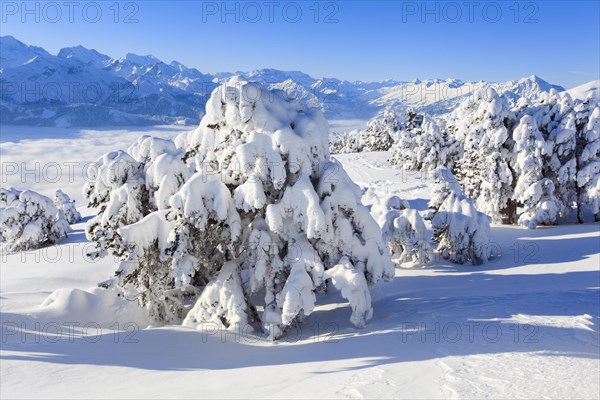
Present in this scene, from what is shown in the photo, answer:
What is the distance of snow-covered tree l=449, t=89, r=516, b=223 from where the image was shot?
28.1 metres

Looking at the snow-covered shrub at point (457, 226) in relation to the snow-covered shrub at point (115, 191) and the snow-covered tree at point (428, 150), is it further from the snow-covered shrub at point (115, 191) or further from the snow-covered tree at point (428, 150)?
the snow-covered tree at point (428, 150)

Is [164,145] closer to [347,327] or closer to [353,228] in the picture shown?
[353,228]

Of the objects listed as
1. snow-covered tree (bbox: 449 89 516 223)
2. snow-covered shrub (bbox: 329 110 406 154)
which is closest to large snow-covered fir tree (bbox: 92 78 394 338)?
snow-covered tree (bbox: 449 89 516 223)

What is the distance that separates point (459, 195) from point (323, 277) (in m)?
11.7

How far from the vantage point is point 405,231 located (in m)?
19.8

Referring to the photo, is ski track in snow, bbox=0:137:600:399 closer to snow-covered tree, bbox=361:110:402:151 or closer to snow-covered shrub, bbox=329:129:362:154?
snow-covered tree, bbox=361:110:402:151

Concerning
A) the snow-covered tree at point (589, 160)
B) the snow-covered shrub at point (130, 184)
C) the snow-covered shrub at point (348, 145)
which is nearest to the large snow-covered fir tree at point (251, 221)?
the snow-covered shrub at point (130, 184)

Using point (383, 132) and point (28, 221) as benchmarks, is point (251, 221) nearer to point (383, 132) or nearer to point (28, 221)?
point (28, 221)

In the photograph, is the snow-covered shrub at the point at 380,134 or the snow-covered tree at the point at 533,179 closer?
the snow-covered tree at the point at 533,179

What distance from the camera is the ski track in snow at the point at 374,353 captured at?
23.4 ft

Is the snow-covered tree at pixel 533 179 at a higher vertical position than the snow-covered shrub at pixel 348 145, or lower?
lower

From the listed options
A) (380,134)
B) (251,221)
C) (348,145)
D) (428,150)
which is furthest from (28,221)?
(348,145)

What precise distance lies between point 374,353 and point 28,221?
111ft

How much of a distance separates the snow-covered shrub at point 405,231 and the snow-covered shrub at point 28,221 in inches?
1056
